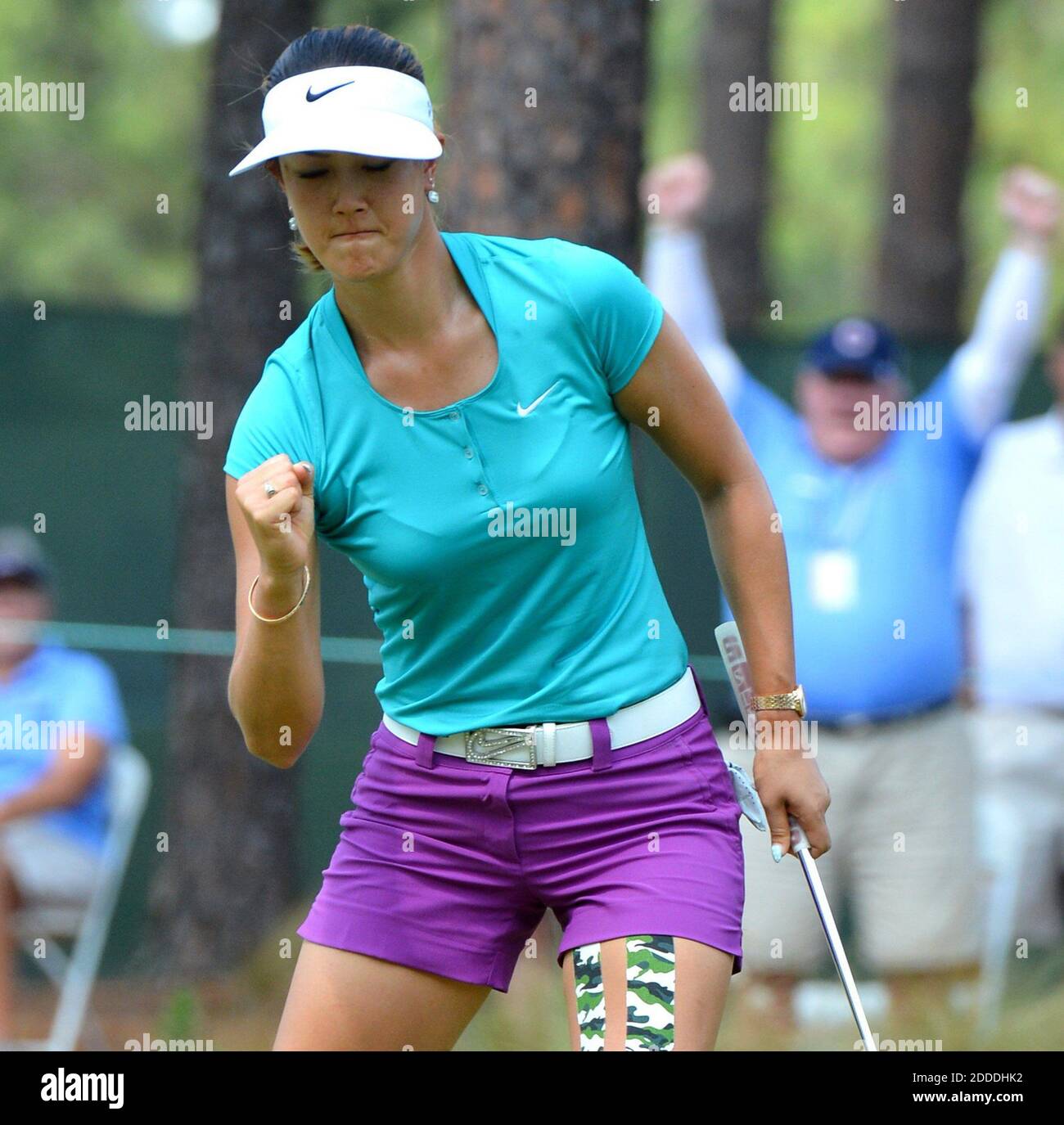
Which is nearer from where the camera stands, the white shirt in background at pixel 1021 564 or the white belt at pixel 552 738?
the white belt at pixel 552 738

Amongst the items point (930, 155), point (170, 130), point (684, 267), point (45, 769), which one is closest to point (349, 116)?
point (684, 267)

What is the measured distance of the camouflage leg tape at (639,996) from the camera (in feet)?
9.32

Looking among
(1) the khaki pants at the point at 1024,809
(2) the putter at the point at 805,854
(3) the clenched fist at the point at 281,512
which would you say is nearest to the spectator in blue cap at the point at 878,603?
(1) the khaki pants at the point at 1024,809

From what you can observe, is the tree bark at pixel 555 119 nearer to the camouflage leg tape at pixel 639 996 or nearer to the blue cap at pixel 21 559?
the blue cap at pixel 21 559

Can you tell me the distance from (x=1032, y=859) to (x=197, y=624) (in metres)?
3.28

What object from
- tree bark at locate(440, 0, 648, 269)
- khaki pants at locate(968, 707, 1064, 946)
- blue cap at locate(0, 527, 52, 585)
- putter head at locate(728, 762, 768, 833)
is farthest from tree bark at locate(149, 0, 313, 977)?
putter head at locate(728, 762, 768, 833)

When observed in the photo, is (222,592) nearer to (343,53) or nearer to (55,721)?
(55,721)

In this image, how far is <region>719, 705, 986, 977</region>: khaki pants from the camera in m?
5.77

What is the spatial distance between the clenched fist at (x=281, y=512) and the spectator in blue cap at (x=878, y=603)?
3161 mm

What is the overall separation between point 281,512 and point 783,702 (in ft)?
3.21

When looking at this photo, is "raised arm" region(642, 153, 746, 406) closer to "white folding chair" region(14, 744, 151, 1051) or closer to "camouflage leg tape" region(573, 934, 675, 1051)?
"white folding chair" region(14, 744, 151, 1051)

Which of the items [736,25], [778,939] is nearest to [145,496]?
[778,939]

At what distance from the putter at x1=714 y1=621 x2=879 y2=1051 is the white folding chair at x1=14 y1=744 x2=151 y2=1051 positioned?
3536mm
